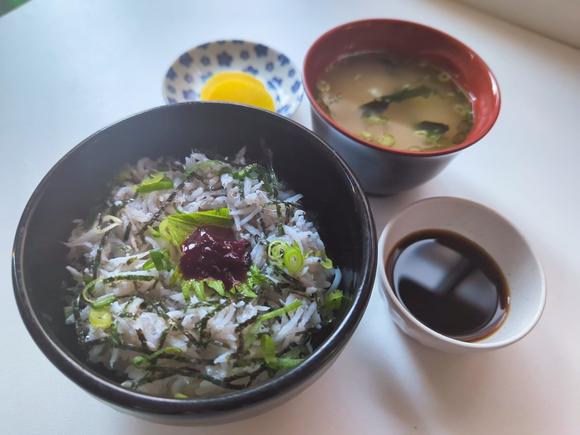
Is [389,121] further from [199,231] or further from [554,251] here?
[199,231]

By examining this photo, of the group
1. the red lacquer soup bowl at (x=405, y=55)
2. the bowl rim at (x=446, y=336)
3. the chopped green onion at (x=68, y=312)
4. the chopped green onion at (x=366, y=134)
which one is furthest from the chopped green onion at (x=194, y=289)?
the chopped green onion at (x=366, y=134)

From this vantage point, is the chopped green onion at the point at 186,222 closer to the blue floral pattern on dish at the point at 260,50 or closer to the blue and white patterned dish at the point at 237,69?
the blue and white patterned dish at the point at 237,69

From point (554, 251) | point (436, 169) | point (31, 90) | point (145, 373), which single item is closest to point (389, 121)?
point (436, 169)

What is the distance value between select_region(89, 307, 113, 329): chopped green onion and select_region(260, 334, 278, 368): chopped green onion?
0.97 ft

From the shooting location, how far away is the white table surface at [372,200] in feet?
3.22

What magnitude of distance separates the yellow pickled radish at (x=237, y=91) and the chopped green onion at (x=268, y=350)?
0.83 m

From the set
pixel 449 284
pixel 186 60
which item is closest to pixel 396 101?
pixel 449 284

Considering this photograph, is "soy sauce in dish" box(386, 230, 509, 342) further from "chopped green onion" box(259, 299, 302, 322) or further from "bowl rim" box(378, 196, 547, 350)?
"chopped green onion" box(259, 299, 302, 322)

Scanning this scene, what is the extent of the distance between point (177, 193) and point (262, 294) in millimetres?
330

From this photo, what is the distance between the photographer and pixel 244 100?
147cm

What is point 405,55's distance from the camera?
150cm

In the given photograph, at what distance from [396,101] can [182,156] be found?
0.70 m

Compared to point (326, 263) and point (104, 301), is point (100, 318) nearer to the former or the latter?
point (104, 301)

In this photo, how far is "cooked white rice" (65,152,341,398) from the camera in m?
0.85
